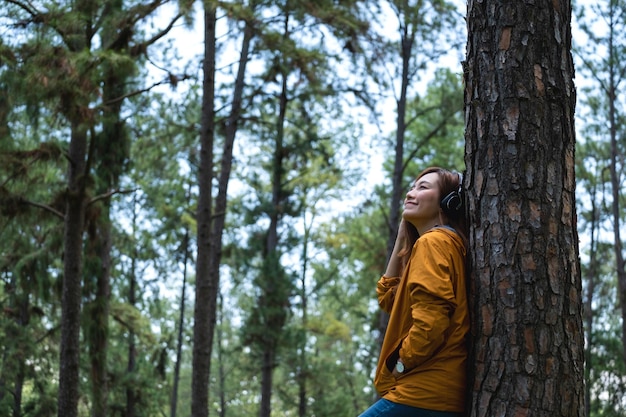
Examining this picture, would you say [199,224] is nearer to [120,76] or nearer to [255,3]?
[120,76]

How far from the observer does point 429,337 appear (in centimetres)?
312

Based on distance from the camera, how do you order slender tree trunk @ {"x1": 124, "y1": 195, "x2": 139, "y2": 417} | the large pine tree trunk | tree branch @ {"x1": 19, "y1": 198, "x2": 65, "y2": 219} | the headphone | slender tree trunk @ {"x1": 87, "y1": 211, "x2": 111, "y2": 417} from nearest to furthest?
1. the large pine tree trunk
2. the headphone
3. tree branch @ {"x1": 19, "y1": 198, "x2": 65, "y2": 219}
4. slender tree trunk @ {"x1": 87, "y1": 211, "x2": 111, "y2": 417}
5. slender tree trunk @ {"x1": 124, "y1": 195, "x2": 139, "y2": 417}

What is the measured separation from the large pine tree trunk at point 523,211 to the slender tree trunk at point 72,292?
7888 mm

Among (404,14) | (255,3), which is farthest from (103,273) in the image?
(404,14)

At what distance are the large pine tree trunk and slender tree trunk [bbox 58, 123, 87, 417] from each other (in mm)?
7888

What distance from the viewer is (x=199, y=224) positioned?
1073 cm

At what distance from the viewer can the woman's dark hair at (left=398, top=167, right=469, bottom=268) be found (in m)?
3.54

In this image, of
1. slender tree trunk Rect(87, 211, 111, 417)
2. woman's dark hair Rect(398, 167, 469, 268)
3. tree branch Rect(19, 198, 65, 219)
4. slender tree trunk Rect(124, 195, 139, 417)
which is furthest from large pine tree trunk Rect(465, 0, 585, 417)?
slender tree trunk Rect(124, 195, 139, 417)

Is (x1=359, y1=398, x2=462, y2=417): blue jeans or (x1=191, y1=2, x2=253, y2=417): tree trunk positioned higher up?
(x1=191, y1=2, x2=253, y2=417): tree trunk

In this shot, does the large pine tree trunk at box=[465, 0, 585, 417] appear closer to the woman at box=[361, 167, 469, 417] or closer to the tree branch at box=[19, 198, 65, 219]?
the woman at box=[361, 167, 469, 417]

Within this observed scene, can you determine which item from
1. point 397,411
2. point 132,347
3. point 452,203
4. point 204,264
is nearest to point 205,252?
point 204,264

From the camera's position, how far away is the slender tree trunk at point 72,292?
34.4 ft

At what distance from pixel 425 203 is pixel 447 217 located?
0.12 metres

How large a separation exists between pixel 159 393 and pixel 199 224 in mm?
12262
